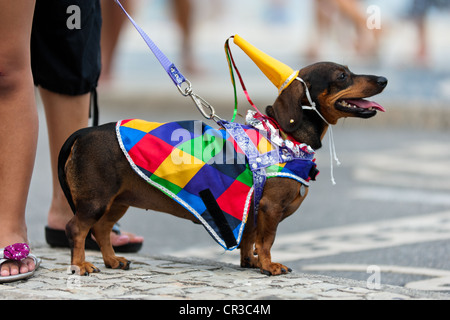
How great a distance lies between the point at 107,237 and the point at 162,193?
1.20 feet

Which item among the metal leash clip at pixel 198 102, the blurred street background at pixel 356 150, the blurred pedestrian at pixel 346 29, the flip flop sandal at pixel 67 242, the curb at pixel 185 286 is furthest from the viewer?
the blurred pedestrian at pixel 346 29

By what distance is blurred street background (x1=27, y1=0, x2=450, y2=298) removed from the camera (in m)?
4.80

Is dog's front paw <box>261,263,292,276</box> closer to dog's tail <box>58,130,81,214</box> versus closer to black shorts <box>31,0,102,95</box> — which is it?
dog's tail <box>58,130,81,214</box>

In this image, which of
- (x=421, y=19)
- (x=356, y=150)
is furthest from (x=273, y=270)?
(x=421, y=19)

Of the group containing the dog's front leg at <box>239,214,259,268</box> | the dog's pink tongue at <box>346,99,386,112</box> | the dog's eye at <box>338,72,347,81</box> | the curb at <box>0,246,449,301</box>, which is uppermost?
the dog's eye at <box>338,72,347,81</box>

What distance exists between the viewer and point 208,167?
358 cm

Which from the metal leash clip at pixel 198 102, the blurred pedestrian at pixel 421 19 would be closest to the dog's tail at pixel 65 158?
the metal leash clip at pixel 198 102

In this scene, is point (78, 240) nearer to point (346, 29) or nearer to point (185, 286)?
point (185, 286)

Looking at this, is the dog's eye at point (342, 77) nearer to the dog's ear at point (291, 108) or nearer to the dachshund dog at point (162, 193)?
the dachshund dog at point (162, 193)

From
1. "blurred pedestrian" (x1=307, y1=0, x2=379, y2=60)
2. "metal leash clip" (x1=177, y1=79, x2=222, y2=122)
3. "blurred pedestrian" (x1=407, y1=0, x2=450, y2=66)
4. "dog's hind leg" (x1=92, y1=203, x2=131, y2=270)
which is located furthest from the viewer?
"blurred pedestrian" (x1=407, y1=0, x2=450, y2=66)

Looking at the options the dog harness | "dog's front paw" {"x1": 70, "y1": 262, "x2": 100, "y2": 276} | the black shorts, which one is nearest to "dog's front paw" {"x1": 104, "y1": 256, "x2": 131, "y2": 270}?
"dog's front paw" {"x1": 70, "y1": 262, "x2": 100, "y2": 276}

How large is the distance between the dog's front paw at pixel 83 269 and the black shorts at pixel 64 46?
93 centimetres

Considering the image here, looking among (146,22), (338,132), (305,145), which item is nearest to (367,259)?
(305,145)

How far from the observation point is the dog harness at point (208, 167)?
11.7ft
